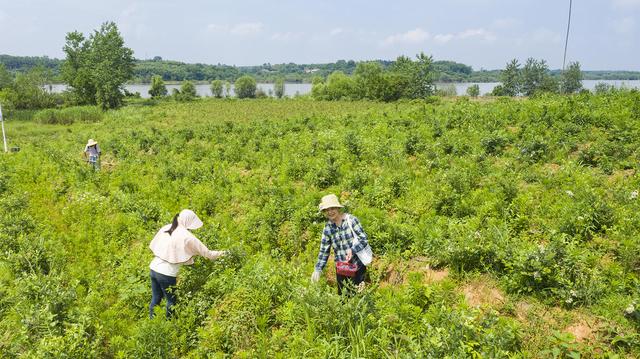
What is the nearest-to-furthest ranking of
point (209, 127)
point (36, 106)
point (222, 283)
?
point (222, 283)
point (209, 127)
point (36, 106)

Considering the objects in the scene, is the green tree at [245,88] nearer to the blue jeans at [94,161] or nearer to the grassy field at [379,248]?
the blue jeans at [94,161]

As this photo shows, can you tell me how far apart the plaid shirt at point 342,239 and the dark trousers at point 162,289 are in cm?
215

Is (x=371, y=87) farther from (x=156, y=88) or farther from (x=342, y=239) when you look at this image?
(x=342, y=239)

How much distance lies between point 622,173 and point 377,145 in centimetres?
626

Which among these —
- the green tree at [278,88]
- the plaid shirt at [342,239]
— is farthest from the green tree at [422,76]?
the plaid shirt at [342,239]

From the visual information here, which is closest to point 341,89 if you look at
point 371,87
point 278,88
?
point 371,87

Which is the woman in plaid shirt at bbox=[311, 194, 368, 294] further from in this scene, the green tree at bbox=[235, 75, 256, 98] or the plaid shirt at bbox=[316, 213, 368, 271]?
the green tree at bbox=[235, 75, 256, 98]

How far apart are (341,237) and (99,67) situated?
191ft

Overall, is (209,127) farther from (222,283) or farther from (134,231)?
(222,283)

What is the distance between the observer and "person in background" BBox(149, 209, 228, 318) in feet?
18.4

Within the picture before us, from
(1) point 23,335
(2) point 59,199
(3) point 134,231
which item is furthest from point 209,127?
(1) point 23,335

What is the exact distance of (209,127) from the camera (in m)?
22.6

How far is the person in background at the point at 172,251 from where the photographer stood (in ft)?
18.4

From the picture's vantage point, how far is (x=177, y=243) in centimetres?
561
